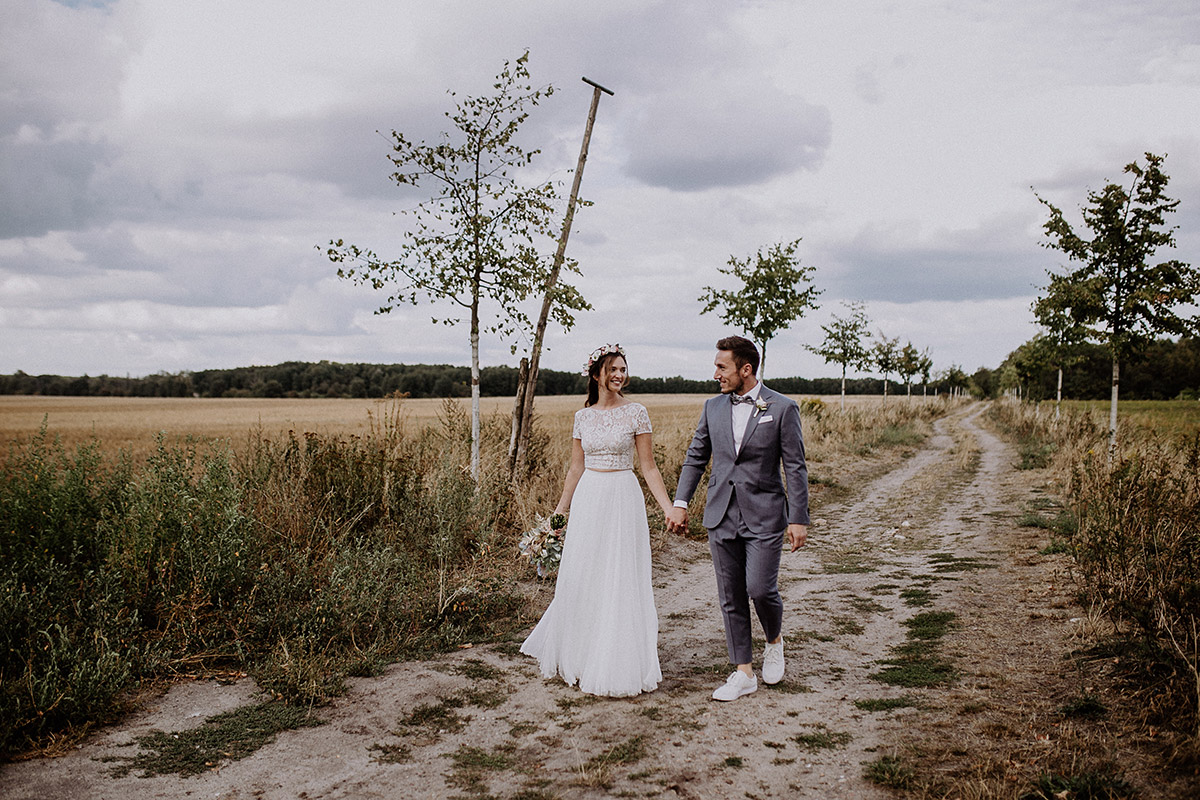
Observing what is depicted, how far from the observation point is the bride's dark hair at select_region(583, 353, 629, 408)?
5.50 metres

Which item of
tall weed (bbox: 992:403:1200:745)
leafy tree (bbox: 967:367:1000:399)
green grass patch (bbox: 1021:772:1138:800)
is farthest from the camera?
leafy tree (bbox: 967:367:1000:399)

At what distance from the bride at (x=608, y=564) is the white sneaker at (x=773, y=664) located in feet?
2.43

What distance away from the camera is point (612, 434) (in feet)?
17.5

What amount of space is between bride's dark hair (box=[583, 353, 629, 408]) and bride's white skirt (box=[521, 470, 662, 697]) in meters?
0.60

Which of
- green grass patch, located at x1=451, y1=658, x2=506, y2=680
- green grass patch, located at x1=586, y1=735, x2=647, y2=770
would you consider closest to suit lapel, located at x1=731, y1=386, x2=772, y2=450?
green grass patch, located at x1=586, y1=735, x2=647, y2=770

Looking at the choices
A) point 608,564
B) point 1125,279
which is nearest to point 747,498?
point 608,564

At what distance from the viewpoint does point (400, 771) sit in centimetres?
395

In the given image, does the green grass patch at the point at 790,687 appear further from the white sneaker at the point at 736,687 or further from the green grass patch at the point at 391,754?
the green grass patch at the point at 391,754

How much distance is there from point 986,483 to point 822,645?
12398mm

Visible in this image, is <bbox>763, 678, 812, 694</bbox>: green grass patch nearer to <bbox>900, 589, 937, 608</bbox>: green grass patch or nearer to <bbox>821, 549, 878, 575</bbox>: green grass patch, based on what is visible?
<bbox>900, 589, 937, 608</bbox>: green grass patch

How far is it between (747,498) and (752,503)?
46 millimetres

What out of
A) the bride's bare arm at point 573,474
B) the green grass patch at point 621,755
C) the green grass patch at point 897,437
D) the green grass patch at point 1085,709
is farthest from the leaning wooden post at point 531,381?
the green grass patch at point 897,437

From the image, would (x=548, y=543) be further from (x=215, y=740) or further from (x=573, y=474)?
(x=215, y=740)

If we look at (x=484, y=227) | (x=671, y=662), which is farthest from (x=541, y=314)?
(x=671, y=662)
